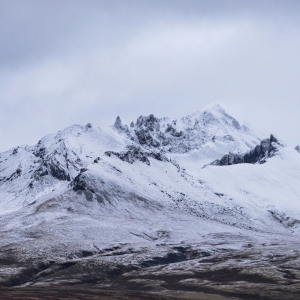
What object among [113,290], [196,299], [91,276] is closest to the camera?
[196,299]

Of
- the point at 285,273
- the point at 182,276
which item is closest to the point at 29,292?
the point at 182,276

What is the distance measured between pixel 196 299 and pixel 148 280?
135 ft

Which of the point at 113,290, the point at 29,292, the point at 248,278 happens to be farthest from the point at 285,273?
the point at 29,292

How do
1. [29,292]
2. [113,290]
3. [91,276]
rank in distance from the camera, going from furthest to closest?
[91,276], [113,290], [29,292]

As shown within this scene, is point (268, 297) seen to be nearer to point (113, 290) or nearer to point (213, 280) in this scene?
point (213, 280)

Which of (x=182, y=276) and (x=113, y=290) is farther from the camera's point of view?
(x=182, y=276)

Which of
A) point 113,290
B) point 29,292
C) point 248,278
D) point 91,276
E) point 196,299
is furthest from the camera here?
point 91,276

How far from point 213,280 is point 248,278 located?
40.6 ft

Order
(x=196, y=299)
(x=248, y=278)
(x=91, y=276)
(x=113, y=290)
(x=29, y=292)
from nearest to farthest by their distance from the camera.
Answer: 1. (x=196, y=299)
2. (x=29, y=292)
3. (x=113, y=290)
4. (x=248, y=278)
5. (x=91, y=276)

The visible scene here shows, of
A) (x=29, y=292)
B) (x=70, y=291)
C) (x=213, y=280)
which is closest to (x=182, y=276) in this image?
(x=213, y=280)

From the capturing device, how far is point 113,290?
16850cm

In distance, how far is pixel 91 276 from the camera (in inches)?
7746

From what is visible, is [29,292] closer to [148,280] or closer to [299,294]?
[148,280]

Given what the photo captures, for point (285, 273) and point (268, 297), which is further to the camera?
point (285, 273)
